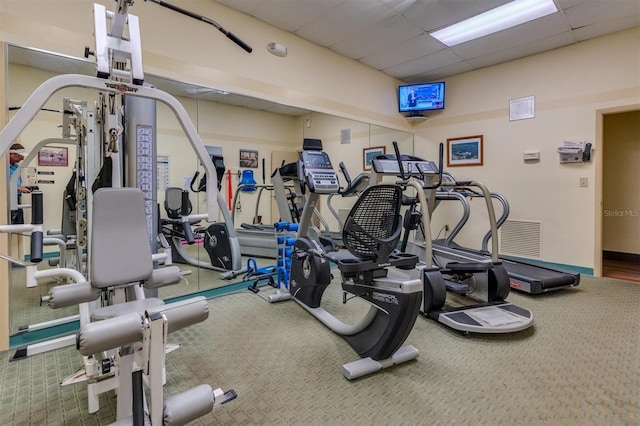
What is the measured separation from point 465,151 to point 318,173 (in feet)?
12.3

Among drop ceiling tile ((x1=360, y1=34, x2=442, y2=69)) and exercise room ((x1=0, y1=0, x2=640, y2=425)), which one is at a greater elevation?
drop ceiling tile ((x1=360, y1=34, x2=442, y2=69))

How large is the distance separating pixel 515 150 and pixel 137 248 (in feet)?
17.9

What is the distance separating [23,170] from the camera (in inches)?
113

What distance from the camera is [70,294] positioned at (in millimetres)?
1599

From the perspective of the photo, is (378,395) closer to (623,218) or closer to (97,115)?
(97,115)

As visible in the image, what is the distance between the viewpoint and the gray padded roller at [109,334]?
46.8 inches

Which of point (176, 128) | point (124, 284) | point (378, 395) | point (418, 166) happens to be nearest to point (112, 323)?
point (124, 284)

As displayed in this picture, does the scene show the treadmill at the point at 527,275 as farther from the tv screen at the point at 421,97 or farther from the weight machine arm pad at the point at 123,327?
the weight machine arm pad at the point at 123,327

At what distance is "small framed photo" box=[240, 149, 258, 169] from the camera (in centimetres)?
527

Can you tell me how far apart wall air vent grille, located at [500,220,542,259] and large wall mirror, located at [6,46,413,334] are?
7.55 feet

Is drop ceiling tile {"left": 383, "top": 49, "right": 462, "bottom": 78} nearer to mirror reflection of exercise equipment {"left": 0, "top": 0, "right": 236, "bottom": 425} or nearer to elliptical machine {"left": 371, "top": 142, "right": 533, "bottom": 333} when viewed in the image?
elliptical machine {"left": 371, "top": 142, "right": 533, "bottom": 333}

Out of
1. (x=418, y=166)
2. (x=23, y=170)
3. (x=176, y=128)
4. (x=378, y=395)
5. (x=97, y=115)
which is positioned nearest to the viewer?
(x=378, y=395)

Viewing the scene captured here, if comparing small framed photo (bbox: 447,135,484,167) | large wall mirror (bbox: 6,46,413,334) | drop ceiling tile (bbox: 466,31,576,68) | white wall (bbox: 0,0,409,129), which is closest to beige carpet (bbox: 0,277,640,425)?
large wall mirror (bbox: 6,46,413,334)

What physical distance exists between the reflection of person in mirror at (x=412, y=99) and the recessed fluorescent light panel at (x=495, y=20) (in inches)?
51.2
